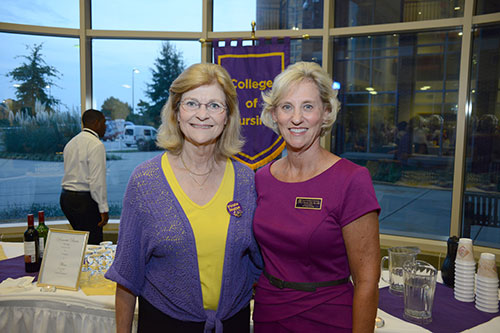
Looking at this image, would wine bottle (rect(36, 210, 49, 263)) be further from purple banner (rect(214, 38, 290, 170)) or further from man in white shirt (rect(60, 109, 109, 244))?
purple banner (rect(214, 38, 290, 170))

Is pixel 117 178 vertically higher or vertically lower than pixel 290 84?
lower

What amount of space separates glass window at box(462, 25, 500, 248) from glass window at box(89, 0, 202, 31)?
9.60 ft

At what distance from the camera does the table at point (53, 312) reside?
5.99ft

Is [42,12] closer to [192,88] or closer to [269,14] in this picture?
[269,14]

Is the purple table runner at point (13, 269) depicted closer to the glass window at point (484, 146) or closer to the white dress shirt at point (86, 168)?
the white dress shirt at point (86, 168)

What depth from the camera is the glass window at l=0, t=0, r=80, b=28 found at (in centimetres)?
420

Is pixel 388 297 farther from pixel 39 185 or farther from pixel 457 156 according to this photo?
pixel 39 185

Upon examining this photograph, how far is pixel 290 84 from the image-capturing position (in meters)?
1.38

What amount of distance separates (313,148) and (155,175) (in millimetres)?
589

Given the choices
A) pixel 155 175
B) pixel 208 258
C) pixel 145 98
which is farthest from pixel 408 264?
pixel 145 98

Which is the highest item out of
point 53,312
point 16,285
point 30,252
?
point 30,252

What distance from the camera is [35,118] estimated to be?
452 centimetres

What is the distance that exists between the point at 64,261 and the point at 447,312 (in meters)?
1.84

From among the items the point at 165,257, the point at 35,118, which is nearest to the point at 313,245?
the point at 165,257
